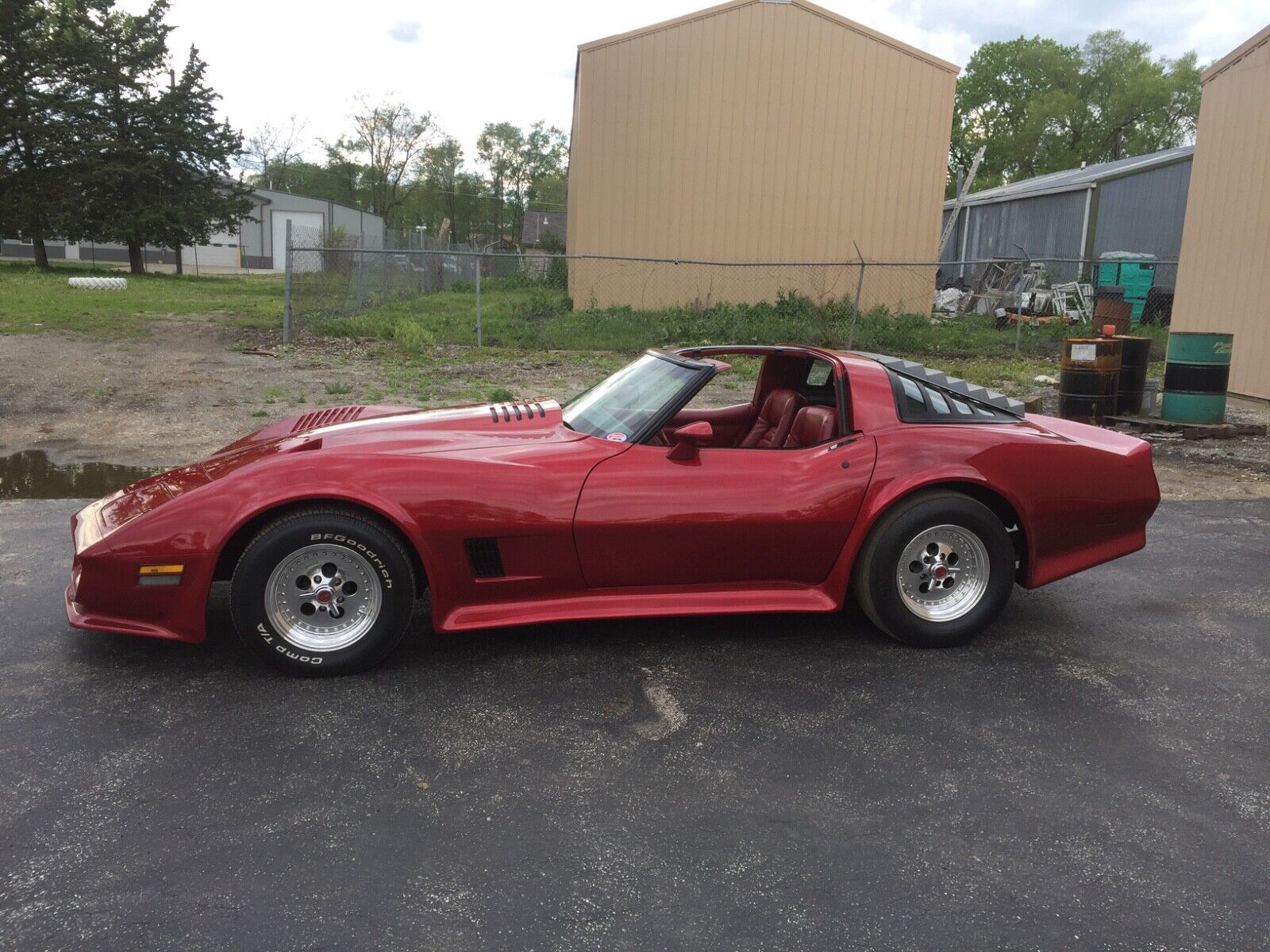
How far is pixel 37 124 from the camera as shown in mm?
35656

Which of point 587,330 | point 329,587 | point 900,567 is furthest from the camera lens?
point 587,330

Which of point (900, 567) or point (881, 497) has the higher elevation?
point (881, 497)

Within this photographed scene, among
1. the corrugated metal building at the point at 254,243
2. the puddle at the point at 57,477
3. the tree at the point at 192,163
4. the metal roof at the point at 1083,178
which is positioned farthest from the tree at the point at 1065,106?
the puddle at the point at 57,477

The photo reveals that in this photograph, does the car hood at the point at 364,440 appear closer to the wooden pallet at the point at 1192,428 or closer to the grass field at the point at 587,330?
the grass field at the point at 587,330

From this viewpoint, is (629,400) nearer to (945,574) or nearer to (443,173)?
(945,574)

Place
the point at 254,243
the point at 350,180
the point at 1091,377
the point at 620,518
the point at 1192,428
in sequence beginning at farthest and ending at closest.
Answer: the point at 350,180
the point at 254,243
the point at 1091,377
the point at 1192,428
the point at 620,518

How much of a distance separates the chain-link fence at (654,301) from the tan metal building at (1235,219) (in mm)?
2169

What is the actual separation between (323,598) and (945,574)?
259 cm

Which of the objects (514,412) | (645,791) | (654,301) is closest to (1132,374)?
(514,412)

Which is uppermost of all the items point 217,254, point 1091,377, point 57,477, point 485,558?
point 217,254

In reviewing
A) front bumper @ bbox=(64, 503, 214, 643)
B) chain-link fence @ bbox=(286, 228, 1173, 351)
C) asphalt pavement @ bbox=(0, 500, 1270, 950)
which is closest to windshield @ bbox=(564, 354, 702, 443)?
asphalt pavement @ bbox=(0, 500, 1270, 950)

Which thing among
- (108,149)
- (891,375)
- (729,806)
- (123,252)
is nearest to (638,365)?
(891,375)

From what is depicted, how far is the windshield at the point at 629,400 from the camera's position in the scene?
4168 millimetres

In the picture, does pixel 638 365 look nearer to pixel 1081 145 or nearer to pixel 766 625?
pixel 766 625
